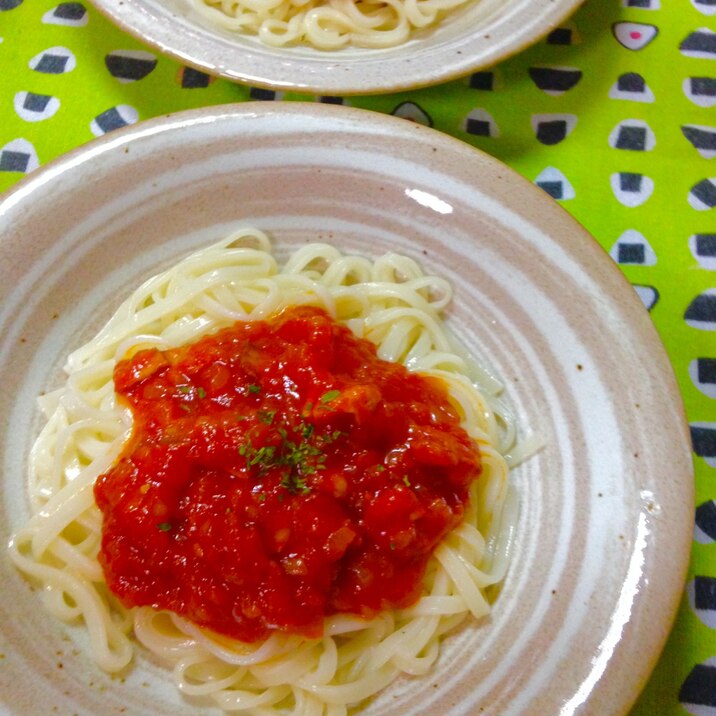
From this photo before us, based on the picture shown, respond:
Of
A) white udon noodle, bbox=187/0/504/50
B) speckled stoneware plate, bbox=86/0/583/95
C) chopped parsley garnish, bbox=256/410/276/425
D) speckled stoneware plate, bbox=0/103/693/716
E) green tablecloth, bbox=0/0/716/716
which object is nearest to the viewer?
speckled stoneware plate, bbox=0/103/693/716

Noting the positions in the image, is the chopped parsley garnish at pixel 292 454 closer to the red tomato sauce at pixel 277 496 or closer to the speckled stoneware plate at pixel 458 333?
the red tomato sauce at pixel 277 496

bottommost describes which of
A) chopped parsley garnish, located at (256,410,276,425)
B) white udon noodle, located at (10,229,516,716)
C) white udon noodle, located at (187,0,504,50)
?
white udon noodle, located at (10,229,516,716)

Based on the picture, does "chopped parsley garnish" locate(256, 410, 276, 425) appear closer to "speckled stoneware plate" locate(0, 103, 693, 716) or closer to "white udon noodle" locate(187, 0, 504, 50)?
"speckled stoneware plate" locate(0, 103, 693, 716)

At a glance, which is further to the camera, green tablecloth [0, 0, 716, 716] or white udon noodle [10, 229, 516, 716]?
green tablecloth [0, 0, 716, 716]

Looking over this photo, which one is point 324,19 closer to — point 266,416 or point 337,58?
point 337,58

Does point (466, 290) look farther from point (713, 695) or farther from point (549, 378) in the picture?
point (713, 695)

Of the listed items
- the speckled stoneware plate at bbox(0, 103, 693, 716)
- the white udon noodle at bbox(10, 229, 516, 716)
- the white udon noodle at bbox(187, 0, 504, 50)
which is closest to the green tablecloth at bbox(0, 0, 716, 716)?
the white udon noodle at bbox(187, 0, 504, 50)

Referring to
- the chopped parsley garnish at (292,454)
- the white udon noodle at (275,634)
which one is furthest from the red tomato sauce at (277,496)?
the white udon noodle at (275,634)
